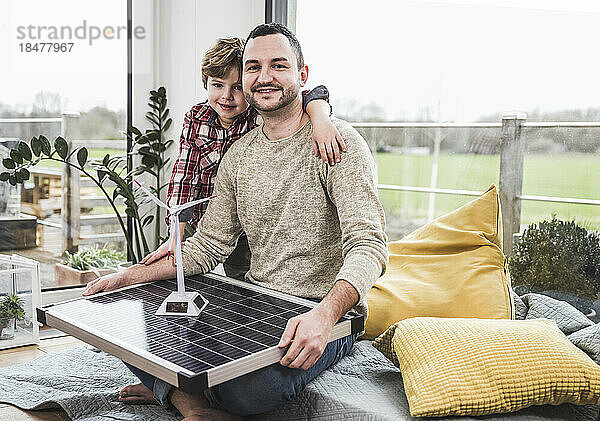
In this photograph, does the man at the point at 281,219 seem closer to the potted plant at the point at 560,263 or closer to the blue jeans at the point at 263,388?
the blue jeans at the point at 263,388

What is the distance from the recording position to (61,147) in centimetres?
328

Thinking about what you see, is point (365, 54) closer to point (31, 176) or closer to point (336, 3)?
Result: point (336, 3)

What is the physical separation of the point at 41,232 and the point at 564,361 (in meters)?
2.54

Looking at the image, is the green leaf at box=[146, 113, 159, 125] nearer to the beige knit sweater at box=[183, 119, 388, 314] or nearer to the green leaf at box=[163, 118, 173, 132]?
the green leaf at box=[163, 118, 173, 132]

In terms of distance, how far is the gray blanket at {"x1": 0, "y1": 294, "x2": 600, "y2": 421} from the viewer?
6.03 feet

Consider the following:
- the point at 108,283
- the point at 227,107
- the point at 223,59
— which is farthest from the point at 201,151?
the point at 108,283

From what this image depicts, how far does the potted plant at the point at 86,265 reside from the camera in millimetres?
3582

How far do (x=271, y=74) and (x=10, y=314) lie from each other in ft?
5.39

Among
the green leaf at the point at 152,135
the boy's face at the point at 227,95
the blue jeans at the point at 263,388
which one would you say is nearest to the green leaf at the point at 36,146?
the green leaf at the point at 152,135

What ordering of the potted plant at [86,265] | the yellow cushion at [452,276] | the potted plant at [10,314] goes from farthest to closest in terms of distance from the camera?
the potted plant at [86,265]
the potted plant at [10,314]
the yellow cushion at [452,276]

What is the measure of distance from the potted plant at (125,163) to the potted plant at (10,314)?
20.3 inches

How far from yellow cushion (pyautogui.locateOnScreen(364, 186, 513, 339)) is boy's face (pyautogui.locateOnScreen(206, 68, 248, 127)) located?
74 centimetres

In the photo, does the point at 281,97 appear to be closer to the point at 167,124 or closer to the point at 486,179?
the point at 486,179

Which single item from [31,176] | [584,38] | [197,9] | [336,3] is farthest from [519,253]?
[31,176]
